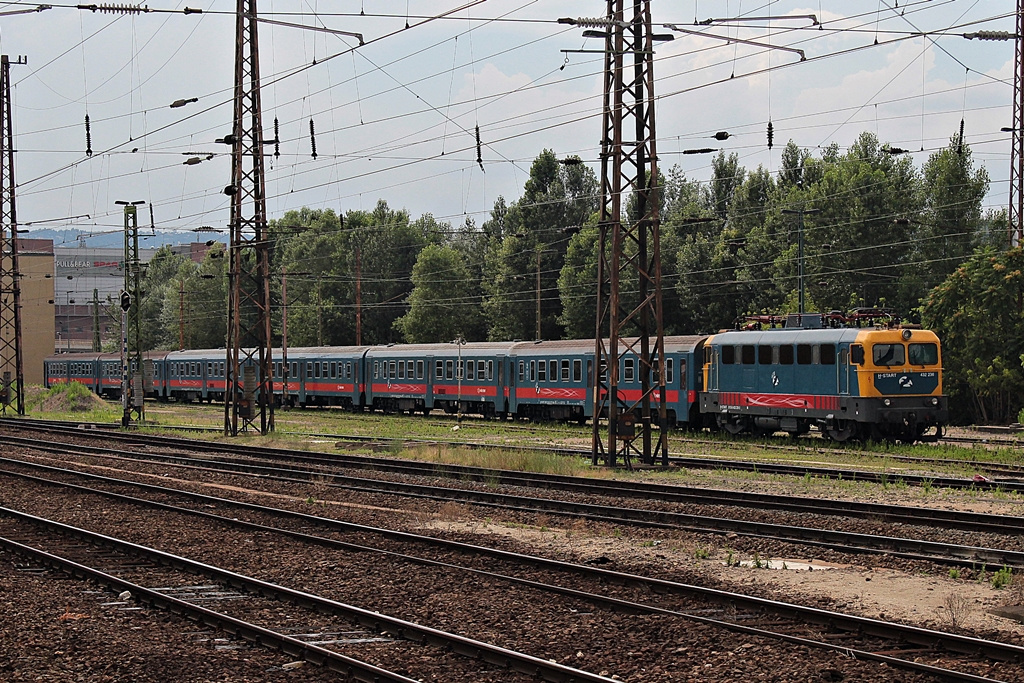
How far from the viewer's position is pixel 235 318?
1345 inches

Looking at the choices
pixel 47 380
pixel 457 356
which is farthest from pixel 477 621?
pixel 47 380

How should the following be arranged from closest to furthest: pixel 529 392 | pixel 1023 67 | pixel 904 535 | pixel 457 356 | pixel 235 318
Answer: pixel 904 535, pixel 235 318, pixel 1023 67, pixel 529 392, pixel 457 356

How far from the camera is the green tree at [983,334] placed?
4019cm

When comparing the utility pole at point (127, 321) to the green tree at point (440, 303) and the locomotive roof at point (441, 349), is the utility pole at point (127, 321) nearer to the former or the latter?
the locomotive roof at point (441, 349)

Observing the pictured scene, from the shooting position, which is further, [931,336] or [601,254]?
[931,336]

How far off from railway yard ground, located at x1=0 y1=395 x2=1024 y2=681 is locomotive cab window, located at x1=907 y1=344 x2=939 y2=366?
488 centimetres

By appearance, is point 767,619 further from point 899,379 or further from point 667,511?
point 899,379

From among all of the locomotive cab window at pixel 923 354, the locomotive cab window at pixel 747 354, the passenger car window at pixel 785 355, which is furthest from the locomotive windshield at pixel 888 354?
the locomotive cab window at pixel 747 354

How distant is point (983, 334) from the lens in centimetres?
4097

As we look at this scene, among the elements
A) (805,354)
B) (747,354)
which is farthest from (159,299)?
(805,354)

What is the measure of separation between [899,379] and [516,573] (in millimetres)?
19092

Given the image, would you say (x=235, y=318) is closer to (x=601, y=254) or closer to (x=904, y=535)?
(x=601, y=254)

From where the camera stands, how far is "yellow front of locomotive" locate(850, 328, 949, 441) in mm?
29516

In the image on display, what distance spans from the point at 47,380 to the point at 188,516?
74164 millimetres
